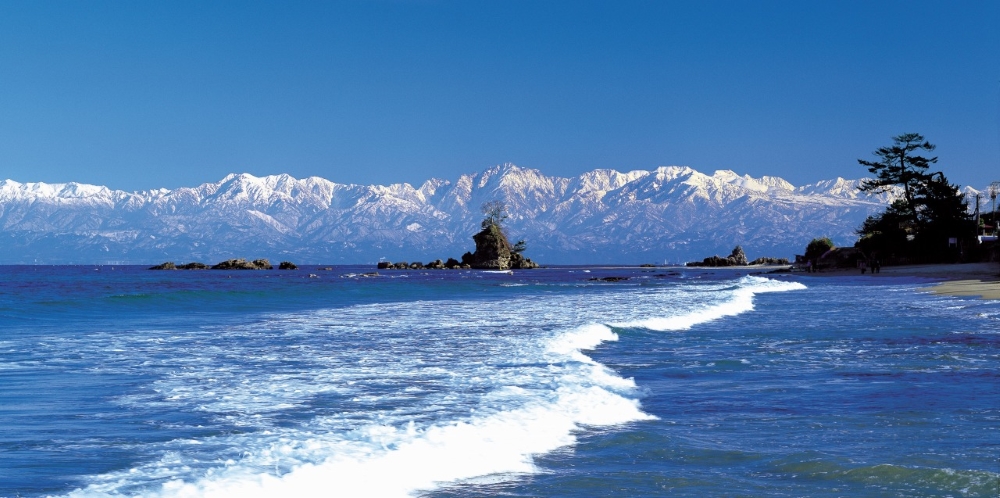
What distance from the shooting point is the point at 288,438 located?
8734 millimetres

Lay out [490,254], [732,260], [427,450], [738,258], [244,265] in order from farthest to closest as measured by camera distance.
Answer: [738,258] < [732,260] < [244,265] < [490,254] < [427,450]

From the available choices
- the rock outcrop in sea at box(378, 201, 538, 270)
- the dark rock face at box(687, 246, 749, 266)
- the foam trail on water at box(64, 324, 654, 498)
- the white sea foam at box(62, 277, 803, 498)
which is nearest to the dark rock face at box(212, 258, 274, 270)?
the rock outcrop in sea at box(378, 201, 538, 270)

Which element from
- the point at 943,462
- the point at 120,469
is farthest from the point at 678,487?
the point at 120,469

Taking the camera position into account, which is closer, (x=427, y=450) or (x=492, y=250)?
(x=427, y=450)

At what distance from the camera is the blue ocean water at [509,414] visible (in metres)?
7.27

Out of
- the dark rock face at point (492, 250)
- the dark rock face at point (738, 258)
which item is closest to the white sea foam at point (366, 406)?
the dark rock face at point (492, 250)

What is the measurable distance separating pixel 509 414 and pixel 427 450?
195 cm

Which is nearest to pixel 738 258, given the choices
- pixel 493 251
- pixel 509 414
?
pixel 493 251

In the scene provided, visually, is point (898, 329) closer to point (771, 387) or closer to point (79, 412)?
point (771, 387)

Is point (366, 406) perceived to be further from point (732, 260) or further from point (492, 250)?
point (732, 260)

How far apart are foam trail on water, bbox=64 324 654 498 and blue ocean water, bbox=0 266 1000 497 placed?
3 cm

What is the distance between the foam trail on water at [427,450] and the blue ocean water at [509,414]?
0.09 ft

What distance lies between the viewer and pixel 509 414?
10055 millimetres

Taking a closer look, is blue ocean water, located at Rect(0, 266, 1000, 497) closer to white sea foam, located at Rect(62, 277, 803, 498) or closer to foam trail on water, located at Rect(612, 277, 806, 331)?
white sea foam, located at Rect(62, 277, 803, 498)
